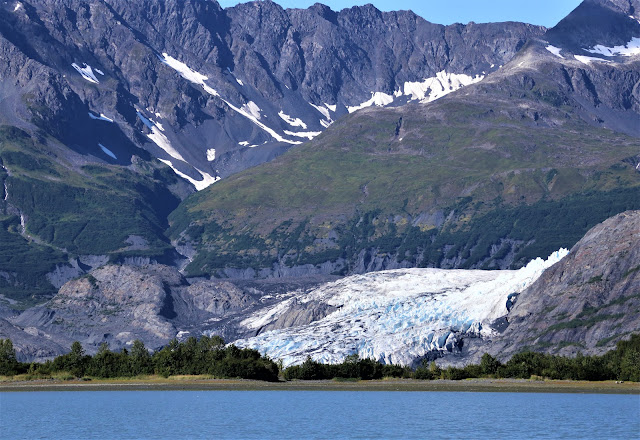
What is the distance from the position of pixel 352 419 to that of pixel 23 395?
238 feet

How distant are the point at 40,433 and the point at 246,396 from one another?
6332cm

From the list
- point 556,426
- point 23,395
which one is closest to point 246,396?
point 23,395

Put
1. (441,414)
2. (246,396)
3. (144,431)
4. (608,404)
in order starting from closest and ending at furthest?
(144,431) < (441,414) < (608,404) < (246,396)

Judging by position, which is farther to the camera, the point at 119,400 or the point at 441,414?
the point at 119,400

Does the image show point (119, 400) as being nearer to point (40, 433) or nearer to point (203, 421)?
point (203, 421)

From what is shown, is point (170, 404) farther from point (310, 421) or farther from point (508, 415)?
point (508, 415)

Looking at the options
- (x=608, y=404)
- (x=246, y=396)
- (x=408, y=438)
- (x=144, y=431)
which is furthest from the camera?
(x=246, y=396)

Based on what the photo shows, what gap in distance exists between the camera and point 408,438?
129 meters

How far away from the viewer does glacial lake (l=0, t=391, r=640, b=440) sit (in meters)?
134

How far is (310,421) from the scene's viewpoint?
147 metres

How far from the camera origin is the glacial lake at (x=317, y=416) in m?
134

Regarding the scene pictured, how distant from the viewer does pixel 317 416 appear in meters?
153

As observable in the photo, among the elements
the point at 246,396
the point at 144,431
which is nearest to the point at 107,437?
the point at 144,431

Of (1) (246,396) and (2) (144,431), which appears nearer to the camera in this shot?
(2) (144,431)
